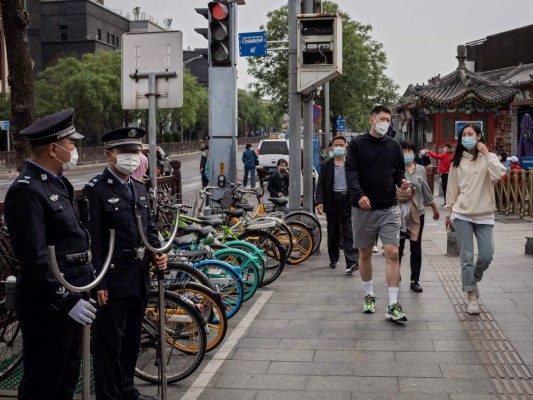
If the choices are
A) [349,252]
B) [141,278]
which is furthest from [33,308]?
[349,252]

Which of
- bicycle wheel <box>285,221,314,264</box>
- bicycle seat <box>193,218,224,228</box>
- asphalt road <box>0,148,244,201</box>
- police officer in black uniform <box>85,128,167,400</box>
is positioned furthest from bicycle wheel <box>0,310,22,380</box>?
asphalt road <box>0,148,244,201</box>

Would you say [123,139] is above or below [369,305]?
above

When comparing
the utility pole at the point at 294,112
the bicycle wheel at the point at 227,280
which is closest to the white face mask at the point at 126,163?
the bicycle wheel at the point at 227,280

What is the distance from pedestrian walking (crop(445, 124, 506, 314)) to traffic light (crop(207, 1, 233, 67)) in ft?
13.0

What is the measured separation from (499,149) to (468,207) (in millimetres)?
18847

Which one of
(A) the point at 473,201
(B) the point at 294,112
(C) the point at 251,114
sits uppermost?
(C) the point at 251,114

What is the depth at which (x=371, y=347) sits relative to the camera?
6.59 meters

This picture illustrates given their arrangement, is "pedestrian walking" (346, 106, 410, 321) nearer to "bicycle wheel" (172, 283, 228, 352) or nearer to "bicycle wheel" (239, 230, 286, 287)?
"bicycle wheel" (172, 283, 228, 352)

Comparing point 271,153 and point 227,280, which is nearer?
point 227,280

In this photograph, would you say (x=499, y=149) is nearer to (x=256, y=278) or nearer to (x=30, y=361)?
(x=256, y=278)

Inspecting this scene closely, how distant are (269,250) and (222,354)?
327cm

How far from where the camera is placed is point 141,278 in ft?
16.0

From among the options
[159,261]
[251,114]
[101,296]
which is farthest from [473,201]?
[251,114]

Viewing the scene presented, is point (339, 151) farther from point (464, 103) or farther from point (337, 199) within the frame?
point (464, 103)
